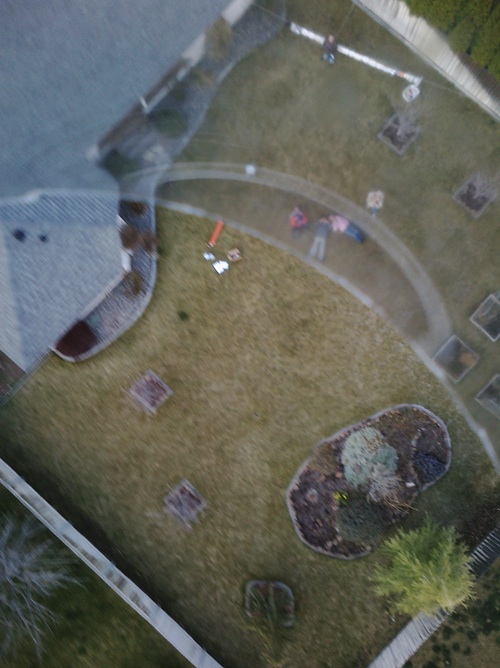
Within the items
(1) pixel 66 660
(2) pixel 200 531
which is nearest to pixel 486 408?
(2) pixel 200 531

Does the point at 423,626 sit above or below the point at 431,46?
below

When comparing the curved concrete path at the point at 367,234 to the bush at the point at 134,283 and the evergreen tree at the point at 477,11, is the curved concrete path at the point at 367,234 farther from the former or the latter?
the evergreen tree at the point at 477,11

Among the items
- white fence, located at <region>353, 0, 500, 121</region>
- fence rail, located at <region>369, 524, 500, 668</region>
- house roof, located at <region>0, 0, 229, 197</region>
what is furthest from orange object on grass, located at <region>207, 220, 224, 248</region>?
fence rail, located at <region>369, 524, 500, 668</region>

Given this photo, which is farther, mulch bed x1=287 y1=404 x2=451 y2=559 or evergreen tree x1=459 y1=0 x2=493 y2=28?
mulch bed x1=287 y1=404 x2=451 y2=559

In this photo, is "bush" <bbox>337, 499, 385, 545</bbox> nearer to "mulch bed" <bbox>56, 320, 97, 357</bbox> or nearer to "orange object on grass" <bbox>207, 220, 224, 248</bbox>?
"orange object on grass" <bbox>207, 220, 224, 248</bbox>

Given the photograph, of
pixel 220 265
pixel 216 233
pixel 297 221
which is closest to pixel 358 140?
pixel 297 221

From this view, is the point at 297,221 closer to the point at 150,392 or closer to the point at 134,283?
the point at 134,283
